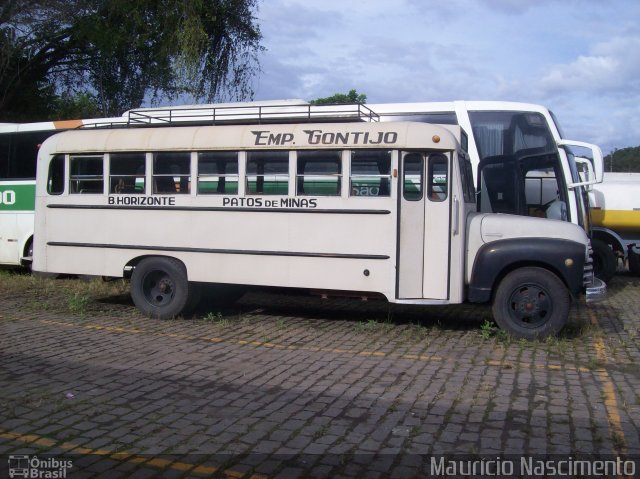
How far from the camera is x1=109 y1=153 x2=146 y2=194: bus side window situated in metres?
10.0

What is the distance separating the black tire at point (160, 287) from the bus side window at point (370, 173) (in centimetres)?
293

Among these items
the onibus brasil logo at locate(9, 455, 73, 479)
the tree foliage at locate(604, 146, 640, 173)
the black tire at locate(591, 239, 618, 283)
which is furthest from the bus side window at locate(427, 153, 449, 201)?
the tree foliage at locate(604, 146, 640, 173)

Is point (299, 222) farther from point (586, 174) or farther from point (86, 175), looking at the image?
point (586, 174)

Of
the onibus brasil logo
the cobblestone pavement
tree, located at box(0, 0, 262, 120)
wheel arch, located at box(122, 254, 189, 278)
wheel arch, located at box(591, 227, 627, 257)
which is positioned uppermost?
tree, located at box(0, 0, 262, 120)

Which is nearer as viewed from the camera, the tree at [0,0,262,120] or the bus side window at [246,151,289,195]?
the bus side window at [246,151,289,195]

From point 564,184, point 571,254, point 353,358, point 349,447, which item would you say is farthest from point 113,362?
Result: point 564,184

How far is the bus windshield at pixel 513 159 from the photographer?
12945mm

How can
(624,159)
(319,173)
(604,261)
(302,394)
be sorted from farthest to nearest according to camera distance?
(624,159) < (604,261) < (319,173) < (302,394)

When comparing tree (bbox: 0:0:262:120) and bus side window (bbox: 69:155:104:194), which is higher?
tree (bbox: 0:0:262:120)

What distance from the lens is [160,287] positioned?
10156mm

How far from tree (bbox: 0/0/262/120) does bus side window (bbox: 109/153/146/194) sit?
28.5ft

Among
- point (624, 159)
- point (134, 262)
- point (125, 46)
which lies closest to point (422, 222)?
point (134, 262)

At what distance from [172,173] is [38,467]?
5.86 meters

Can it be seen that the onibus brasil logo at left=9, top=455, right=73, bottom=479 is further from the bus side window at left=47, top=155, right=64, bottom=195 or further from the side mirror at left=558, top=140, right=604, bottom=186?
the side mirror at left=558, top=140, right=604, bottom=186
